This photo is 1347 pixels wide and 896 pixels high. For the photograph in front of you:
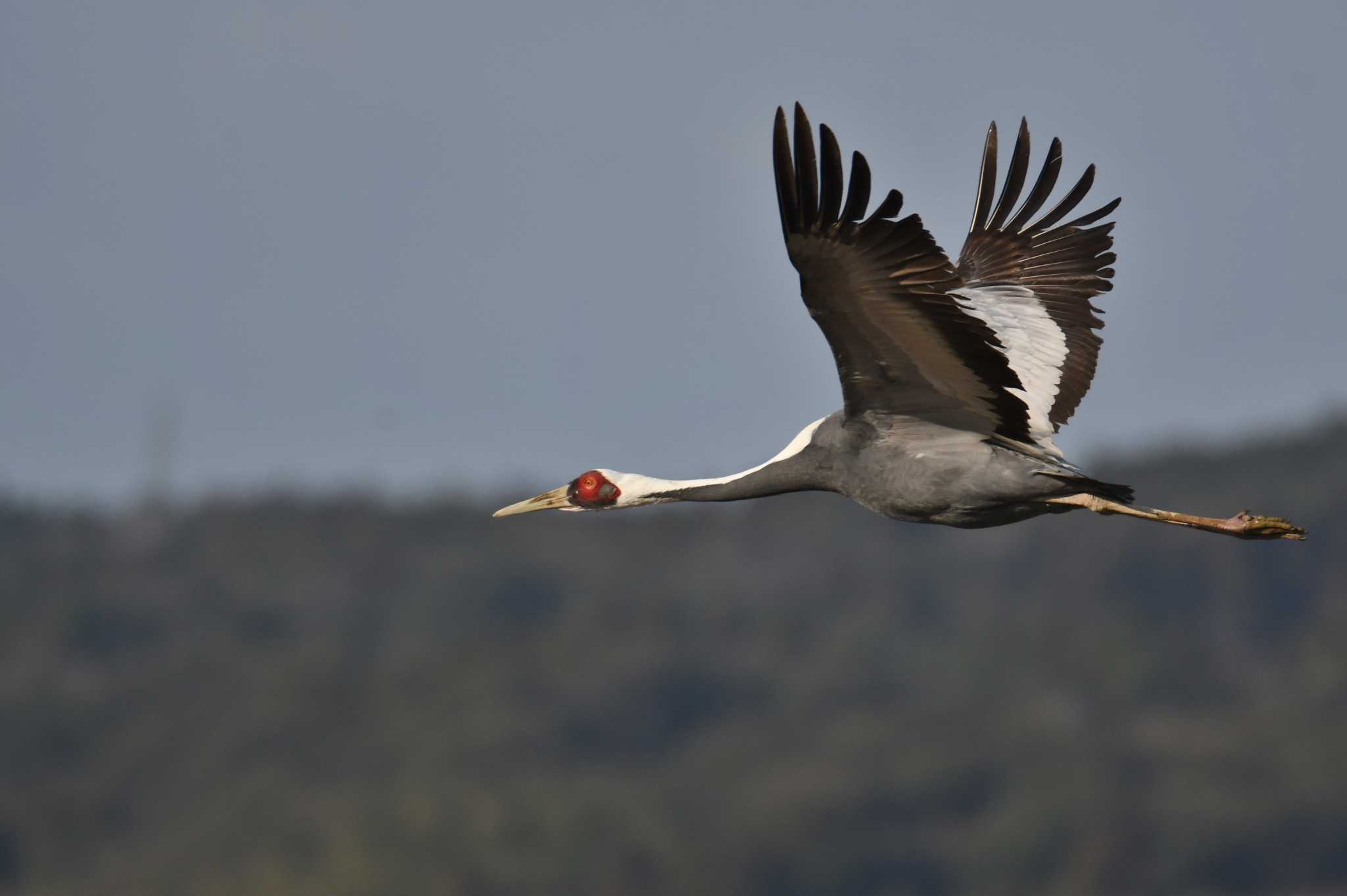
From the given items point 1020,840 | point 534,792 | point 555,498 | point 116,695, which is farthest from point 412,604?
point 555,498

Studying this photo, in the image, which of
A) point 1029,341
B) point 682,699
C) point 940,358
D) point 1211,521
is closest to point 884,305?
point 940,358

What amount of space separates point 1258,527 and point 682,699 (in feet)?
335

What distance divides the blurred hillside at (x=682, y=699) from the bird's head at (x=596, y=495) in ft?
220

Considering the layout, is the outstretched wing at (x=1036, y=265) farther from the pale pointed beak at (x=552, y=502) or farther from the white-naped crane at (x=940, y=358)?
the pale pointed beak at (x=552, y=502)

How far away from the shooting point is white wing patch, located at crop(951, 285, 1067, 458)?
45.6ft

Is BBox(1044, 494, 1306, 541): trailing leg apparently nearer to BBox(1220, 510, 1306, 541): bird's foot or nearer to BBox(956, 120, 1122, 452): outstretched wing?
BBox(1220, 510, 1306, 541): bird's foot

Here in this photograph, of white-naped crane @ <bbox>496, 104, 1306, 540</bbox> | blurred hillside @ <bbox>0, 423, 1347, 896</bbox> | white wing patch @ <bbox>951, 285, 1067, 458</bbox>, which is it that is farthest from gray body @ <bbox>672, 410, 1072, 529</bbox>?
blurred hillside @ <bbox>0, 423, 1347, 896</bbox>

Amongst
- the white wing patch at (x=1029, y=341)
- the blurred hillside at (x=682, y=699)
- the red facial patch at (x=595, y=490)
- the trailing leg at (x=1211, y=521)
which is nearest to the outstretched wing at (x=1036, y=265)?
the white wing patch at (x=1029, y=341)

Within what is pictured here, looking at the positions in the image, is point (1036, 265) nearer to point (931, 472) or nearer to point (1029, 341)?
point (1029, 341)

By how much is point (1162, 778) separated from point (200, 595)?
6520 centimetres

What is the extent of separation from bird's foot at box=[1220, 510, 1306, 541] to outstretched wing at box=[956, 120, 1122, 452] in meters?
1.73

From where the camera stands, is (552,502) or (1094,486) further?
(552,502)

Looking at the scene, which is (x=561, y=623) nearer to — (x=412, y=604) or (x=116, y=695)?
(x=412, y=604)

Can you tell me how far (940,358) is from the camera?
39.4 feet
